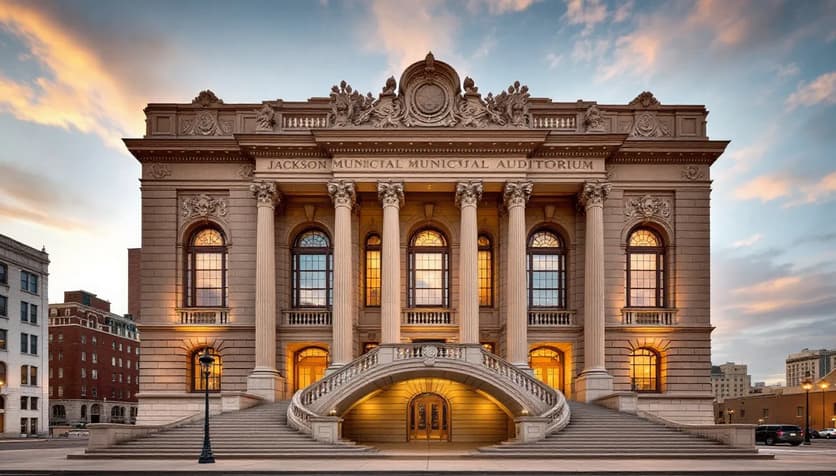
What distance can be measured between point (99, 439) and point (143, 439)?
1.66 metres

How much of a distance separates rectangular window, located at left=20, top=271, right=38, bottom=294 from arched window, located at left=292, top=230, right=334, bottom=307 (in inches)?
2086

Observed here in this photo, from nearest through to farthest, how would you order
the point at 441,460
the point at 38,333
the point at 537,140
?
1. the point at 441,460
2. the point at 537,140
3. the point at 38,333

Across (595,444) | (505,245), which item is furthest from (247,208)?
(595,444)

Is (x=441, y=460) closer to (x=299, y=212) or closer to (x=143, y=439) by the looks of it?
(x=143, y=439)

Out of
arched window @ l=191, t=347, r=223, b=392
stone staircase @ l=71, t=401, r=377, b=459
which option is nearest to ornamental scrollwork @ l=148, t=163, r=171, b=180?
arched window @ l=191, t=347, r=223, b=392

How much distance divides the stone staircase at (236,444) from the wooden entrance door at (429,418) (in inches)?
309

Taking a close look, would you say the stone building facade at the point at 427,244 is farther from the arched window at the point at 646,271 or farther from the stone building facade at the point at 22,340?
the stone building facade at the point at 22,340

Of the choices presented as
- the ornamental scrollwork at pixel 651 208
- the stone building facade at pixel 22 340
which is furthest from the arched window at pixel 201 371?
the stone building facade at pixel 22 340

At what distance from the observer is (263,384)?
37781 mm

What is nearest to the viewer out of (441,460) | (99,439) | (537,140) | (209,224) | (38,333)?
(441,460)

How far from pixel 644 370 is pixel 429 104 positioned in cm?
1872

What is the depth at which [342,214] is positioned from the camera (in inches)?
1533

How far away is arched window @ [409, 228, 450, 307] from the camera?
138ft

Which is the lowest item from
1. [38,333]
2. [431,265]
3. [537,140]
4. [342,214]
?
[38,333]
